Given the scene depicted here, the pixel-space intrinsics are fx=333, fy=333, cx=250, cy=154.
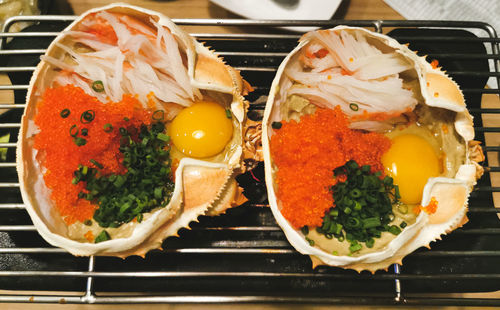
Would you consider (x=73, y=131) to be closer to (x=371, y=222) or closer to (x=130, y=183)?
(x=130, y=183)

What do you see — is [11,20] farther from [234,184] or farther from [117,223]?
[234,184]

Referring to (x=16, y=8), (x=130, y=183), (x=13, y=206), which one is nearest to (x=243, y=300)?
(x=130, y=183)

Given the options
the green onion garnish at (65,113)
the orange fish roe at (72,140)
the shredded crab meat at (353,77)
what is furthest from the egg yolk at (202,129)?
the green onion garnish at (65,113)

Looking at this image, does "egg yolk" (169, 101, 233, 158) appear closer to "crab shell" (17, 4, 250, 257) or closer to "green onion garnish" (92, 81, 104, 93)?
"crab shell" (17, 4, 250, 257)

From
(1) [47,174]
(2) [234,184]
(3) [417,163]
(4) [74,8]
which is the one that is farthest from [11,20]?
(3) [417,163]

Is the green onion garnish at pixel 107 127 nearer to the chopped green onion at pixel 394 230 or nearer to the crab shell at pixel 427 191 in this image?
the crab shell at pixel 427 191
